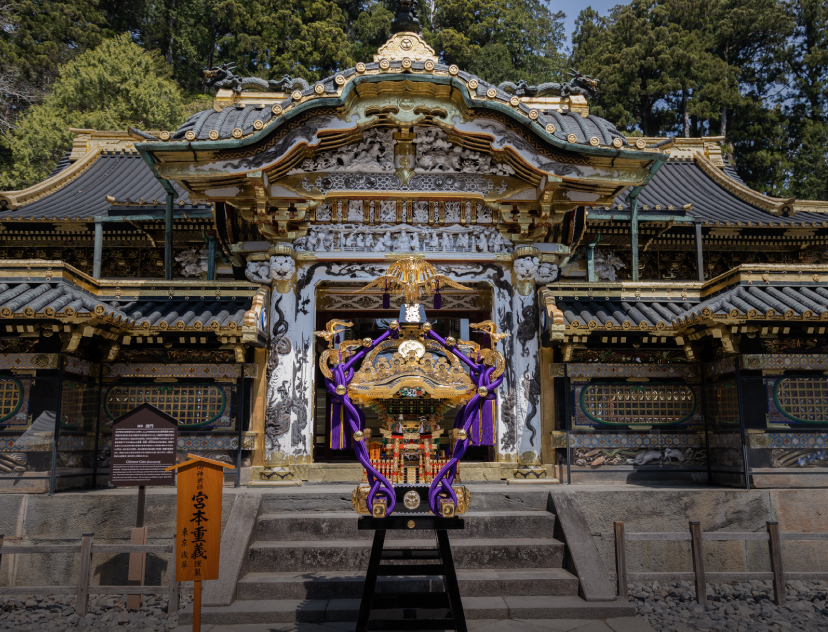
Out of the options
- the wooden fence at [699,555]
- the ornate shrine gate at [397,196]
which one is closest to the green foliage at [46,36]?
the ornate shrine gate at [397,196]

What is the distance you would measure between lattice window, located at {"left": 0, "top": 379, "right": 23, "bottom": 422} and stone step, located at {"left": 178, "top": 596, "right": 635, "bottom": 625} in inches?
156

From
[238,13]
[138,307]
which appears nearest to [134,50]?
[238,13]

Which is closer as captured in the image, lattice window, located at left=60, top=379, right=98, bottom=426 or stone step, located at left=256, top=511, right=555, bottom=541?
stone step, located at left=256, top=511, right=555, bottom=541

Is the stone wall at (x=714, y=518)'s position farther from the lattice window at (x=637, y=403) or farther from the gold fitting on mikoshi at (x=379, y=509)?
the gold fitting on mikoshi at (x=379, y=509)

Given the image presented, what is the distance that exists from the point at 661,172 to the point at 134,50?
71.9 feet

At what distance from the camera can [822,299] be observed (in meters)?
8.74

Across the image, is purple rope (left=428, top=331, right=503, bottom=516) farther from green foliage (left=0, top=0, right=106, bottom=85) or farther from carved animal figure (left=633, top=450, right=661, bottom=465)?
green foliage (left=0, top=0, right=106, bottom=85)

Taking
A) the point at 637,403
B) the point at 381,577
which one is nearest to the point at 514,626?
the point at 381,577

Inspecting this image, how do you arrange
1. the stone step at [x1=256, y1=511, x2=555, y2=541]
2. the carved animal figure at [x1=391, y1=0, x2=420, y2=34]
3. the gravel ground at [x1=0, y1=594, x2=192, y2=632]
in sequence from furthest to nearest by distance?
the carved animal figure at [x1=391, y1=0, x2=420, y2=34]
the stone step at [x1=256, y1=511, x2=555, y2=541]
the gravel ground at [x1=0, y1=594, x2=192, y2=632]

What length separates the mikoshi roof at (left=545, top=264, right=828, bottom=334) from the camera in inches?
330

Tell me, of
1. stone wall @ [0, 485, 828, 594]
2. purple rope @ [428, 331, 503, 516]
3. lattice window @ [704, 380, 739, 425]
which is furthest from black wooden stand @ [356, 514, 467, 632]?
lattice window @ [704, 380, 739, 425]

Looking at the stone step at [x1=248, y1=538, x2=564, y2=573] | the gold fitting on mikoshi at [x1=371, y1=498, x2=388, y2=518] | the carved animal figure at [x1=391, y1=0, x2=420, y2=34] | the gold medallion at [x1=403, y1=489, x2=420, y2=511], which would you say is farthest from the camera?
the carved animal figure at [x1=391, y1=0, x2=420, y2=34]

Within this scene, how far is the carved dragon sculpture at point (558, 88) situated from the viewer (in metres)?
11.6

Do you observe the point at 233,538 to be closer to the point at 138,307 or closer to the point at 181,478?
the point at 181,478
